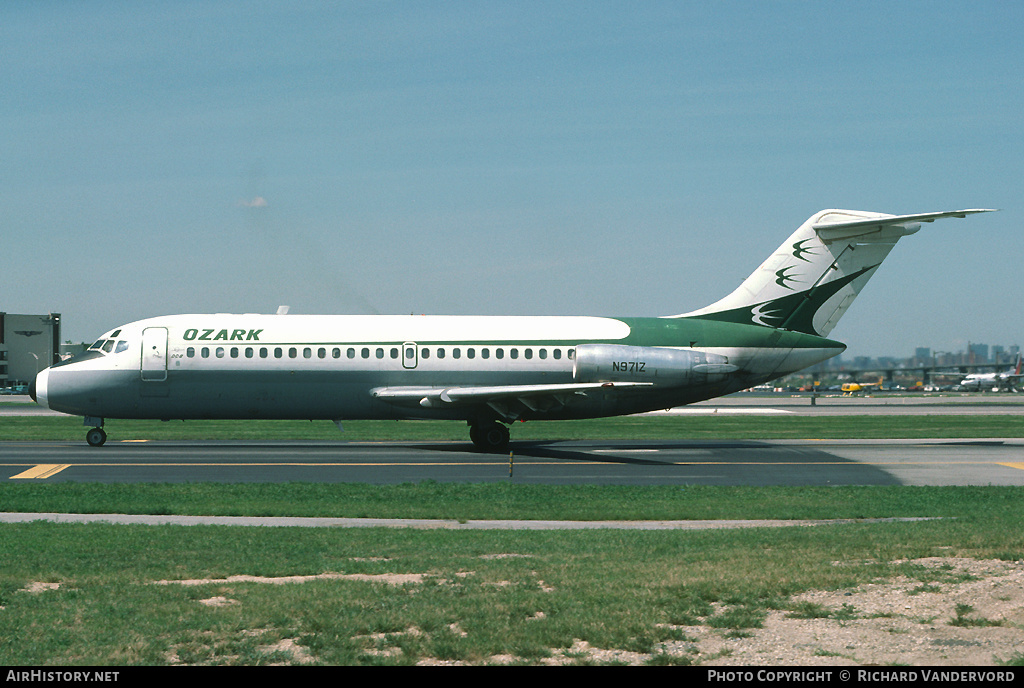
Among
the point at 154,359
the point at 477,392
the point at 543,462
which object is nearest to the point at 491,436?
the point at 477,392

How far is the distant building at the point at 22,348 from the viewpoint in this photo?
143000 mm

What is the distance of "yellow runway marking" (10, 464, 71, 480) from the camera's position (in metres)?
23.5

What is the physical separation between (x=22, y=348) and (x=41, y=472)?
444 ft

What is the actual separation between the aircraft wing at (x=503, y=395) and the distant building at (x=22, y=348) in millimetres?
128537

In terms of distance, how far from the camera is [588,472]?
84.0ft

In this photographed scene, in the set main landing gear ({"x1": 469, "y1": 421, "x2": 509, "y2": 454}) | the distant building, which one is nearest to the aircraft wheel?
main landing gear ({"x1": 469, "y1": 421, "x2": 509, "y2": 454})

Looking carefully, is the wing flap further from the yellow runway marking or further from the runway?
the yellow runway marking

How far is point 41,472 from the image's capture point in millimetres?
24422

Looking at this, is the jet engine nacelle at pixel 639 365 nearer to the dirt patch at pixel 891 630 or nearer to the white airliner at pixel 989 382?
the dirt patch at pixel 891 630

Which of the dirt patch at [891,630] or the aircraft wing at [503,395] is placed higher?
the aircraft wing at [503,395]

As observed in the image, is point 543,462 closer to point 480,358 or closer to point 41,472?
point 480,358

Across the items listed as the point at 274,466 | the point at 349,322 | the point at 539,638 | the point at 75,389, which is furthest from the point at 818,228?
the point at 539,638

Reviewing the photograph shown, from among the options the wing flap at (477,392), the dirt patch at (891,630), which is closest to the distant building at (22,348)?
the wing flap at (477,392)

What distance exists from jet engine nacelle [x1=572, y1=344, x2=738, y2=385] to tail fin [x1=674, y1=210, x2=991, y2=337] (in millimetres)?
2696
